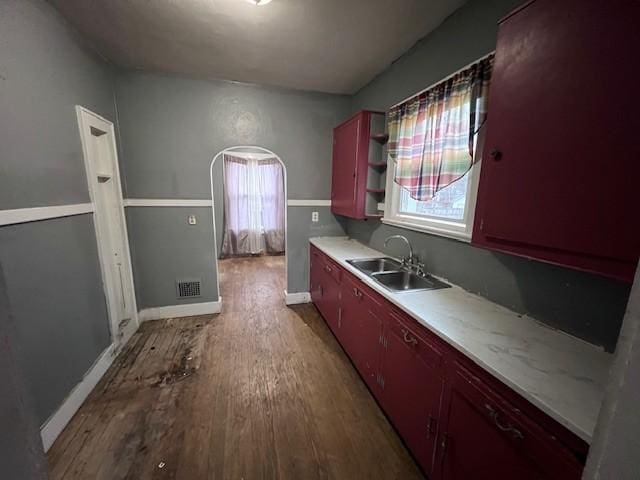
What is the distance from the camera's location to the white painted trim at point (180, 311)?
2941 millimetres

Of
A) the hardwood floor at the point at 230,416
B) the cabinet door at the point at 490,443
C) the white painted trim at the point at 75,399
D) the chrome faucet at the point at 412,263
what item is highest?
the chrome faucet at the point at 412,263

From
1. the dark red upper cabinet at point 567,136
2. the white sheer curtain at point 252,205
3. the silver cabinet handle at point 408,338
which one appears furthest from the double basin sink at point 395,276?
the white sheer curtain at point 252,205

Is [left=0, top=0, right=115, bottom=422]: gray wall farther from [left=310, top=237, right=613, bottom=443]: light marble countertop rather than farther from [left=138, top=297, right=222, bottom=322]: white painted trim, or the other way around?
[left=310, top=237, right=613, bottom=443]: light marble countertop

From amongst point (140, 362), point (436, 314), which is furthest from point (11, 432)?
point (140, 362)

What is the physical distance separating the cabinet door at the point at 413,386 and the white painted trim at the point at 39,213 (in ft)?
6.92

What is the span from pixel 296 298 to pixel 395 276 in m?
1.72

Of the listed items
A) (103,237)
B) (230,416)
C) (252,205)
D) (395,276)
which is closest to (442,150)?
(395,276)

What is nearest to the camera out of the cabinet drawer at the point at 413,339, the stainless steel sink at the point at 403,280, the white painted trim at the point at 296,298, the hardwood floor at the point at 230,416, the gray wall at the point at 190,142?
the cabinet drawer at the point at 413,339

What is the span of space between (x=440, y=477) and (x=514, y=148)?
5.01ft

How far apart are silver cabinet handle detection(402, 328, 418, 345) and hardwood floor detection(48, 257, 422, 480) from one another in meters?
0.73

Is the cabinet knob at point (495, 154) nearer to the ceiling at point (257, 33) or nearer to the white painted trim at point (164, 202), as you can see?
the ceiling at point (257, 33)

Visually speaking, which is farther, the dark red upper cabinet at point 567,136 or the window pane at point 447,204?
the window pane at point 447,204

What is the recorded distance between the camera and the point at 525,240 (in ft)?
3.31

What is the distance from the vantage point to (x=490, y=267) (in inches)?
57.8
